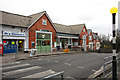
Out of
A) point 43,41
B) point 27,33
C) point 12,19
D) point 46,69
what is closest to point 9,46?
point 27,33

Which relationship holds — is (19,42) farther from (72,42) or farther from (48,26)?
(72,42)

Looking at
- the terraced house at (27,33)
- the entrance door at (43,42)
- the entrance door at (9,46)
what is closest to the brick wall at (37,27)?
the terraced house at (27,33)

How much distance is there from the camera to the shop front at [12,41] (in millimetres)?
15719

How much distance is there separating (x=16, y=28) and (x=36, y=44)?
4.78 metres

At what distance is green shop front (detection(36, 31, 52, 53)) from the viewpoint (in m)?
20.3

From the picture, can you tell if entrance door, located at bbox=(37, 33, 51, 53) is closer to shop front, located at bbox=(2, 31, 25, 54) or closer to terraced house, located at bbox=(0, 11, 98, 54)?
terraced house, located at bbox=(0, 11, 98, 54)

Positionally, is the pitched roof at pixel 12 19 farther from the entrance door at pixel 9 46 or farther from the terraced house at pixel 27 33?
the entrance door at pixel 9 46

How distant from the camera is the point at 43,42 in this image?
846 inches

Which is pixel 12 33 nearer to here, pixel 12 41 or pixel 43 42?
pixel 12 41

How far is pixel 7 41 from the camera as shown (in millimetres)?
16438

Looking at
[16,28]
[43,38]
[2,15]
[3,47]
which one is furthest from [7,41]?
[43,38]

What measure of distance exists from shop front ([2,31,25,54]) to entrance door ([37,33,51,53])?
344cm

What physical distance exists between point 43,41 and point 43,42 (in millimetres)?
222

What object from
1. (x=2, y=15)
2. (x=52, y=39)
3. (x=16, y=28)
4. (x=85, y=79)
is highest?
(x=2, y=15)
